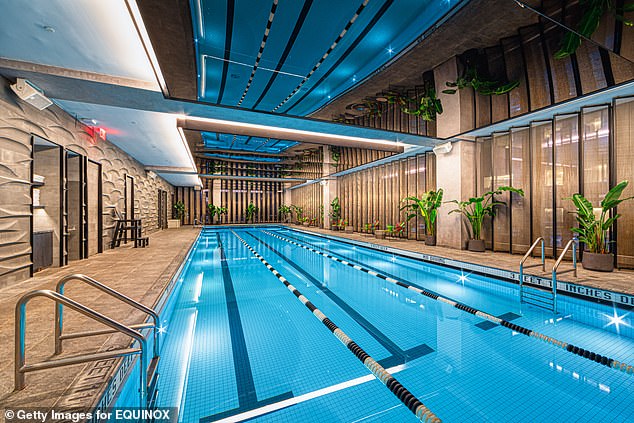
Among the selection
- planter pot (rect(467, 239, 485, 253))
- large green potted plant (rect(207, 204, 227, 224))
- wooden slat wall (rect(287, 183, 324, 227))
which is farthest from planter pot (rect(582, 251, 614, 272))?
large green potted plant (rect(207, 204, 227, 224))

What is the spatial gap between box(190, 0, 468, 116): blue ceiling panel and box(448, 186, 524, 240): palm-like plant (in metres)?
A: 4.13

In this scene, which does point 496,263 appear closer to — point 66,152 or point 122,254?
point 122,254

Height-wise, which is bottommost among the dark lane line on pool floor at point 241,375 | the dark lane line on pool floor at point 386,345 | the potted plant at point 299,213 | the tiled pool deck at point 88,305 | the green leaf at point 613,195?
the dark lane line on pool floor at point 386,345

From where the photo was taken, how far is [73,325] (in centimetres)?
254

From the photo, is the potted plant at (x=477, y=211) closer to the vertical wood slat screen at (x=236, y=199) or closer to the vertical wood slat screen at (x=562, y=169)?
the vertical wood slat screen at (x=562, y=169)

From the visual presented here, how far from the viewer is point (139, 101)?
4473 millimetres

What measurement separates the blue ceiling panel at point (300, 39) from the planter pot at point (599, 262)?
502 cm

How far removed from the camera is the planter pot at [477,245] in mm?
6884

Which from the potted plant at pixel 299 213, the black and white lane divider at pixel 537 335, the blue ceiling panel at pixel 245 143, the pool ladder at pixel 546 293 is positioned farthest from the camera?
the potted plant at pixel 299 213

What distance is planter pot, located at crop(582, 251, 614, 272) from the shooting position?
179 inches

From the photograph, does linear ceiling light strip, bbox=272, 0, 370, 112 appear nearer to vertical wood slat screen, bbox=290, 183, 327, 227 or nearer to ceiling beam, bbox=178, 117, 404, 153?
ceiling beam, bbox=178, 117, 404, 153

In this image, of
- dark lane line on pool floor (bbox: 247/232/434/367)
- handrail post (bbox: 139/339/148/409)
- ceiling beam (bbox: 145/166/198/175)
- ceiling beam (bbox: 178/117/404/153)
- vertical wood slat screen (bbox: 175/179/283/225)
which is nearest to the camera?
handrail post (bbox: 139/339/148/409)

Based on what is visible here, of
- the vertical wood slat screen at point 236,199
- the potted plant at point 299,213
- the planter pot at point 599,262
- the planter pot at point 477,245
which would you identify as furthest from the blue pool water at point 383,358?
the vertical wood slat screen at point 236,199

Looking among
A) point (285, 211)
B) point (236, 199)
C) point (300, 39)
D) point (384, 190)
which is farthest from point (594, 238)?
point (236, 199)
